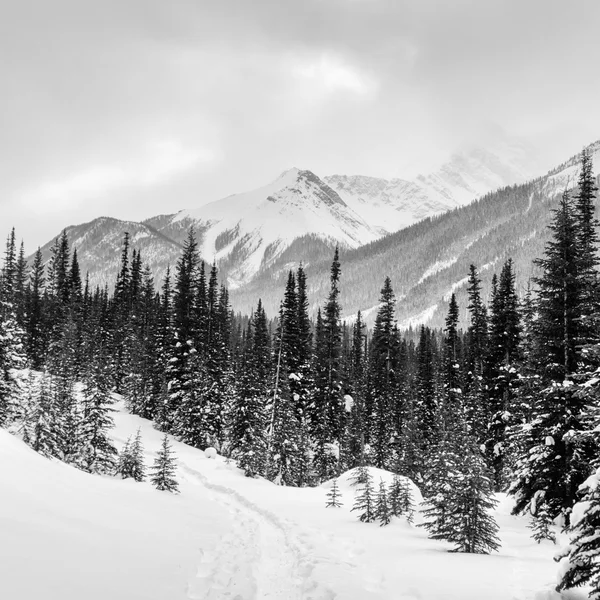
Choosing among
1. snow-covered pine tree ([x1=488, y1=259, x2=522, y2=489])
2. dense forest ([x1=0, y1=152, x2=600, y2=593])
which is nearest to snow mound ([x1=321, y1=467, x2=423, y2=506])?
dense forest ([x1=0, y1=152, x2=600, y2=593])

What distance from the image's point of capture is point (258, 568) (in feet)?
33.8

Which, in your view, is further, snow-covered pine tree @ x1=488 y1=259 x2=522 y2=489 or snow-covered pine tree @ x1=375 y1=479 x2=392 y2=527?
snow-covered pine tree @ x1=488 y1=259 x2=522 y2=489

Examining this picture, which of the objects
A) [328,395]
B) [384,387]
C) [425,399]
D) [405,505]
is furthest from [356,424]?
[405,505]

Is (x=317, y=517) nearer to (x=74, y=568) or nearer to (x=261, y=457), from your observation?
(x=74, y=568)

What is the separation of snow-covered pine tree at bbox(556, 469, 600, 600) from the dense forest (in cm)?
3

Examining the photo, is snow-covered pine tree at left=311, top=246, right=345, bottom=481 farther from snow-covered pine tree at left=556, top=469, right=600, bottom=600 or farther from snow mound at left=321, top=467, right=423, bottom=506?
snow-covered pine tree at left=556, top=469, right=600, bottom=600

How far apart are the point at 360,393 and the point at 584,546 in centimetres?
4788

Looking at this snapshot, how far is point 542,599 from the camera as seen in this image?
752 centimetres

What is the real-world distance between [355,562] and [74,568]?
616cm

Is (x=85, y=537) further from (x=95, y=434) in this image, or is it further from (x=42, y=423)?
(x=95, y=434)

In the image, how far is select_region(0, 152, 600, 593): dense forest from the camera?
13766 mm

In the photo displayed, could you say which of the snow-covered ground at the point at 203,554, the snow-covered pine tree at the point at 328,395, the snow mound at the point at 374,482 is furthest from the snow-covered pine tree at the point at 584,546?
the snow-covered pine tree at the point at 328,395

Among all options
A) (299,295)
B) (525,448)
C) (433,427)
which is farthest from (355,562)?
(299,295)

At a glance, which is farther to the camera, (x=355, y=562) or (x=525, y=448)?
(x=525, y=448)
